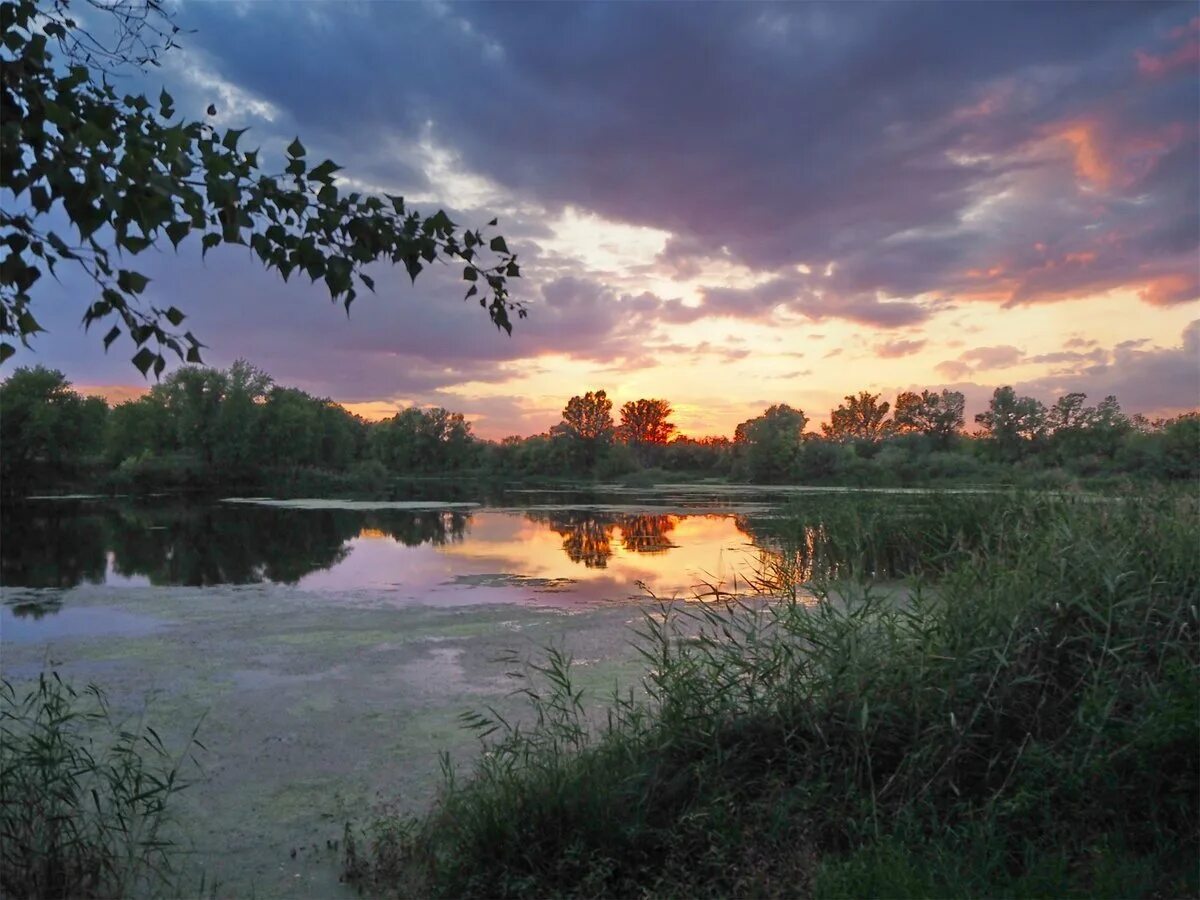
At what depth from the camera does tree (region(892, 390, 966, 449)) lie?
66.8 meters

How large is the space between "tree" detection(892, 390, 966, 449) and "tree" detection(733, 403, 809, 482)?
33.4 feet

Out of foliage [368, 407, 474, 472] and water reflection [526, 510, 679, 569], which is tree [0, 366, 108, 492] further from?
foliage [368, 407, 474, 472]

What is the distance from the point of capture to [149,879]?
4.01m

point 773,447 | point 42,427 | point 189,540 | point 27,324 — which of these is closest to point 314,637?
point 27,324

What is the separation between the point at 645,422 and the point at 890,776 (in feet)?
303

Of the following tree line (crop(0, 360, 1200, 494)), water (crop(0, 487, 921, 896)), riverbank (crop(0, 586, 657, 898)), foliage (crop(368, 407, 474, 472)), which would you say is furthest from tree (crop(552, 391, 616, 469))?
riverbank (crop(0, 586, 657, 898))

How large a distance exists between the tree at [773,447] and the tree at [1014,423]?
1383 cm

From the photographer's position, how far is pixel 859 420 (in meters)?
78.6

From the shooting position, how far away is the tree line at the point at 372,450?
4359 centimetres

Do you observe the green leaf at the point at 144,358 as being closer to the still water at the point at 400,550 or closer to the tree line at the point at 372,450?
the still water at the point at 400,550

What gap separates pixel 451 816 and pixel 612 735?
0.99m

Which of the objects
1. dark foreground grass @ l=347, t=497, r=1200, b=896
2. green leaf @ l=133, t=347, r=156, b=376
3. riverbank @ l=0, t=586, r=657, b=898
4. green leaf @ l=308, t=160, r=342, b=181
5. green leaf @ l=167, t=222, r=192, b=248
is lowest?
riverbank @ l=0, t=586, r=657, b=898

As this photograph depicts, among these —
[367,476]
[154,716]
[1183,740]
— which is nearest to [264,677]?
[154,716]

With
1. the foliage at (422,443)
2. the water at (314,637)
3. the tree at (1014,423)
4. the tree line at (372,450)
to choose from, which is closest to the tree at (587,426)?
the tree line at (372,450)
